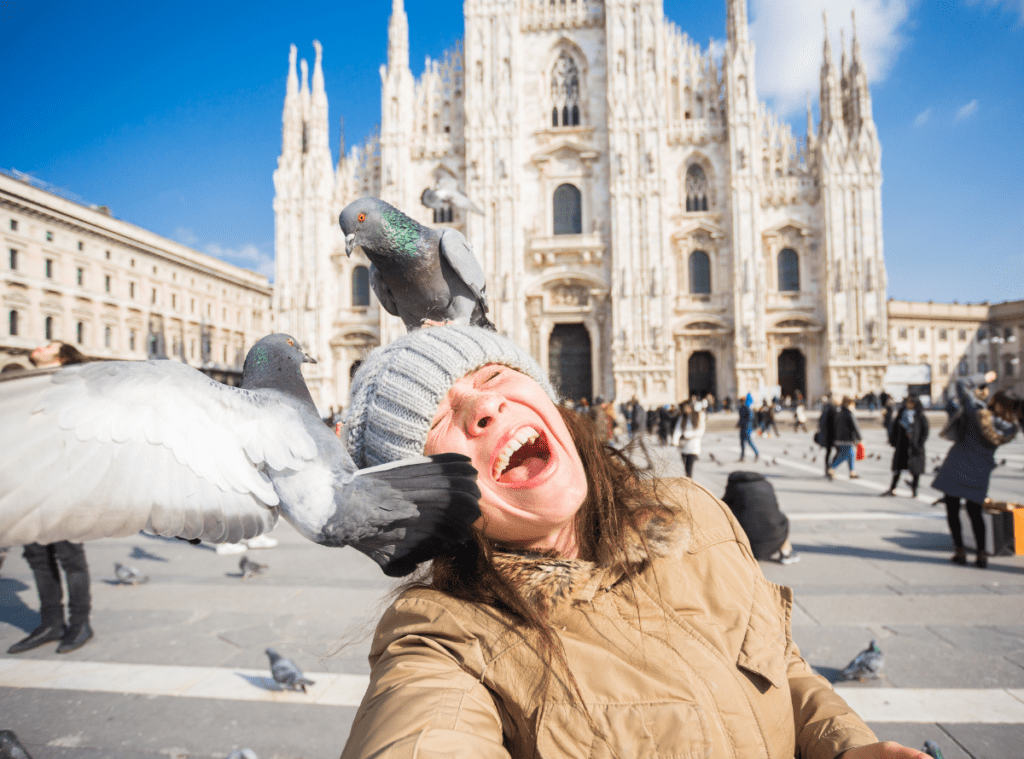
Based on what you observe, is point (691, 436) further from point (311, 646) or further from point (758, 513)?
point (311, 646)

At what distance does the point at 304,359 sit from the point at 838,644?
3.19 m

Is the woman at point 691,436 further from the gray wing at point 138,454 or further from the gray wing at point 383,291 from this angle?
the gray wing at point 138,454

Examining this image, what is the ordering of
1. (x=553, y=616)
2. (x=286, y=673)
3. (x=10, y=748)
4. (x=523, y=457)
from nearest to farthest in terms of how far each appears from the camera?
(x=553, y=616), (x=523, y=457), (x=10, y=748), (x=286, y=673)

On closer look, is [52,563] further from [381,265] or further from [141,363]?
[141,363]

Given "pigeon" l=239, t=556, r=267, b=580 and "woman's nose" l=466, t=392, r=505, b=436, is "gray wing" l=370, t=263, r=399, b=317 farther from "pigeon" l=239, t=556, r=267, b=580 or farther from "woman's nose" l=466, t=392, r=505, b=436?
"pigeon" l=239, t=556, r=267, b=580

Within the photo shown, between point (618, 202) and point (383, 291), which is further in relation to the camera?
point (618, 202)

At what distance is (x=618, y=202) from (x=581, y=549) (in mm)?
22138

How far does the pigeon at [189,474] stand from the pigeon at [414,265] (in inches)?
41.1

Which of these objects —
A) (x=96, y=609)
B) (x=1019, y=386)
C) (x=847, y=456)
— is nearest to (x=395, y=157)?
(x=847, y=456)

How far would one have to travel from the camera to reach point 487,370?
1.18 m

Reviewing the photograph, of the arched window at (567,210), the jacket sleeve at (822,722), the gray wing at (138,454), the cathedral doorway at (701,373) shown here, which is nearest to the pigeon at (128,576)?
the gray wing at (138,454)

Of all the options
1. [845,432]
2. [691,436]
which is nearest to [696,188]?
[845,432]

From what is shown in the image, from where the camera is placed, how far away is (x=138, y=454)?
33.2 inches

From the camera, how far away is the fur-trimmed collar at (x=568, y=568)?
3.29 ft
